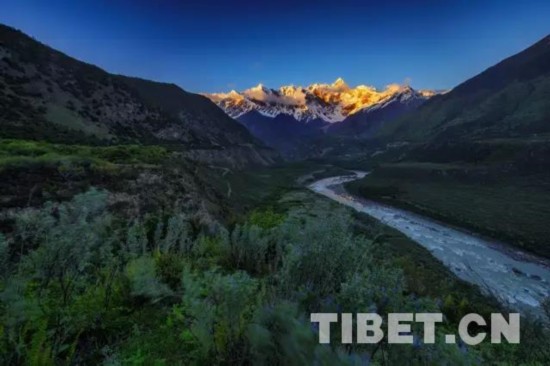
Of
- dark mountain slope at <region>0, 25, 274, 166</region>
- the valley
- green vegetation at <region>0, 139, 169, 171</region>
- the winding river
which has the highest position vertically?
dark mountain slope at <region>0, 25, 274, 166</region>

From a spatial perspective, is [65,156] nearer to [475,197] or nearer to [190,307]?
[190,307]

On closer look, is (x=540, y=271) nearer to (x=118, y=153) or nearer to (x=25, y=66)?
(x=118, y=153)

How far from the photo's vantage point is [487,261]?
163 feet

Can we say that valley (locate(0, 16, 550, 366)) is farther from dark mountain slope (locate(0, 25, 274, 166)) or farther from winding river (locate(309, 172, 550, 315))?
dark mountain slope (locate(0, 25, 274, 166))

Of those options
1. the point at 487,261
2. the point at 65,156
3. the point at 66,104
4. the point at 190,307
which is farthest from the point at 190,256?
the point at 66,104

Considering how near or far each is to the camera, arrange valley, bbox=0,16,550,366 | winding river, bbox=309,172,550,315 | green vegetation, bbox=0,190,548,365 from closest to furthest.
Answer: green vegetation, bbox=0,190,548,365
valley, bbox=0,16,550,366
winding river, bbox=309,172,550,315

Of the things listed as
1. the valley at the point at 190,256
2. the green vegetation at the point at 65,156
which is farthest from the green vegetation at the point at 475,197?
the green vegetation at the point at 65,156

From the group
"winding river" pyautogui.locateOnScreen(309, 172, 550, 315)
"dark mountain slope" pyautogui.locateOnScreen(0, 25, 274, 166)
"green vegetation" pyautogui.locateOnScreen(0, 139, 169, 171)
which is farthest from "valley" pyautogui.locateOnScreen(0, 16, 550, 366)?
"dark mountain slope" pyautogui.locateOnScreen(0, 25, 274, 166)

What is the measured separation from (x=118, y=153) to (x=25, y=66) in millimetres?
60228

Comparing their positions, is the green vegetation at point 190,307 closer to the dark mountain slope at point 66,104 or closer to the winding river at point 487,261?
the winding river at point 487,261

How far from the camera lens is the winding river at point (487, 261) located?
3853 cm

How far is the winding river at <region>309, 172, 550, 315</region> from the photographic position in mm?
38531

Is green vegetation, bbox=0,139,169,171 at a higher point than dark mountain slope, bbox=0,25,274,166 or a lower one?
lower

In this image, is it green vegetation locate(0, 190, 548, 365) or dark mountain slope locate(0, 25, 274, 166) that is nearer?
green vegetation locate(0, 190, 548, 365)
